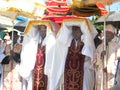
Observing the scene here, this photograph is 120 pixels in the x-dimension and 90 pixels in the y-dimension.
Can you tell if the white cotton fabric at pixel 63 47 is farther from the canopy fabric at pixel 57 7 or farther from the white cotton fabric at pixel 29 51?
the canopy fabric at pixel 57 7

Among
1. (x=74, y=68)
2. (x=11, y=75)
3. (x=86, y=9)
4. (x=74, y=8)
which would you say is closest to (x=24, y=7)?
(x=74, y=8)

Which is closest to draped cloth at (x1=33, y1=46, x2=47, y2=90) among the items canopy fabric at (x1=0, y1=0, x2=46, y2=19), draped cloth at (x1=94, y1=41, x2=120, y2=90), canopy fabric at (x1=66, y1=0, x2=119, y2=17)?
canopy fabric at (x1=0, y1=0, x2=46, y2=19)

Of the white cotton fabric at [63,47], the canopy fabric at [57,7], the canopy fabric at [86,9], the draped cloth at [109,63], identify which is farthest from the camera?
the canopy fabric at [57,7]

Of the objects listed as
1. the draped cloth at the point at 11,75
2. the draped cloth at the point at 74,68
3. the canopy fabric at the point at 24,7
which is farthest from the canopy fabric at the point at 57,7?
the draped cloth at the point at 74,68

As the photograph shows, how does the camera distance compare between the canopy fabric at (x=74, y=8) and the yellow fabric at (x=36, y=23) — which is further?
the yellow fabric at (x=36, y=23)

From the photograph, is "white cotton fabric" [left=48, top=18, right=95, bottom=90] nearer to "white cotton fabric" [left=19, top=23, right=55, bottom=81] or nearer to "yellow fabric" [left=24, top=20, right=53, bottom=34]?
"yellow fabric" [left=24, top=20, right=53, bottom=34]

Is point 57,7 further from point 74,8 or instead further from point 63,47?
point 63,47

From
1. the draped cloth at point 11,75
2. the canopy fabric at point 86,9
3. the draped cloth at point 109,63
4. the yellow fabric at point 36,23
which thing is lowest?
the draped cloth at point 11,75

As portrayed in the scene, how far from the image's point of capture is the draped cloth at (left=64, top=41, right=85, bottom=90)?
8.67 meters

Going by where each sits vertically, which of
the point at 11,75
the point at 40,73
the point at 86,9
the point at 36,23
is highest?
the point at 86,9

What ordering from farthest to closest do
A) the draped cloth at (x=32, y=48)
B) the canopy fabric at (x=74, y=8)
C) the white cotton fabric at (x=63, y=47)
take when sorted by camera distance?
the draped cloth at (x=32, y=48), the canopy fabric at (x=74, y=8), the white cotton fabric at (x=63, y=47)

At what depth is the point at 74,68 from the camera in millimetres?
8719

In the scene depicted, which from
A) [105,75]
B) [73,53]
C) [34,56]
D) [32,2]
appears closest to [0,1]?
[32,2]

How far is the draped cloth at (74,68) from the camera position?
28.5 ft
